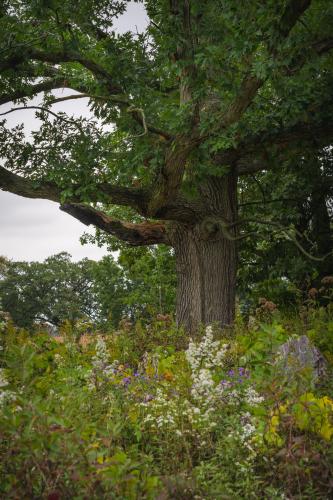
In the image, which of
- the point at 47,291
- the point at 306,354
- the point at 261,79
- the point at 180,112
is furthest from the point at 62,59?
the point at 47,291

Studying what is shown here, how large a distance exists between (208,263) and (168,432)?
21.1ft

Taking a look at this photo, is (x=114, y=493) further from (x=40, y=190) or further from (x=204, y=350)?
(x=40, y=190)

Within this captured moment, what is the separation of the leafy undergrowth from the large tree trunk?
14.6 ft

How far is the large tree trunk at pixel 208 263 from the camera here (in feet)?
32.7

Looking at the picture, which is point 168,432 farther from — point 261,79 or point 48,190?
point 48,190

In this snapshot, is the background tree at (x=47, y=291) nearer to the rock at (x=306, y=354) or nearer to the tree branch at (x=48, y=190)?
the tree branch at (x=48, y=190)

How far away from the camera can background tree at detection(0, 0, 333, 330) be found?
699cm

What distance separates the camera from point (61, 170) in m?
8.59

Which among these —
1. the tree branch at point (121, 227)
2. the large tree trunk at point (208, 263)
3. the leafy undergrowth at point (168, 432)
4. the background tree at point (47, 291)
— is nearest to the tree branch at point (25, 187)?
the tree branch at point (121, 227)

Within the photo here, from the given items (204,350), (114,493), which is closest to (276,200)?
(204,350)

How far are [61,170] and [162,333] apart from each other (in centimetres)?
316

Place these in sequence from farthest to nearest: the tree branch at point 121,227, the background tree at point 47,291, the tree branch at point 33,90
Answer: the background tree at point 47,291 → the tree branch at point 33,90 → the tree branch at point 121,227

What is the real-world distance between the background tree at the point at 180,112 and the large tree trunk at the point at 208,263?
0.07ft

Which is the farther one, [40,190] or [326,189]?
[326,189]
